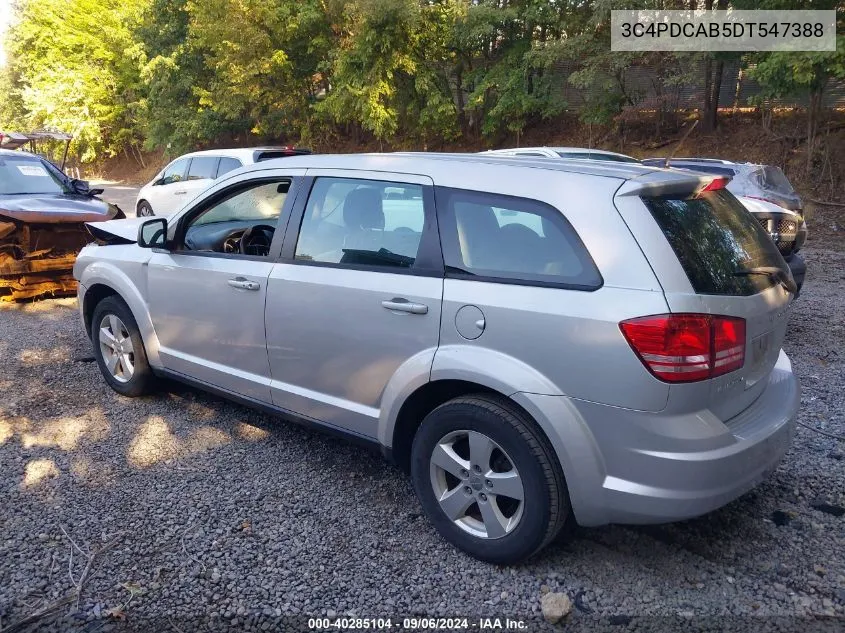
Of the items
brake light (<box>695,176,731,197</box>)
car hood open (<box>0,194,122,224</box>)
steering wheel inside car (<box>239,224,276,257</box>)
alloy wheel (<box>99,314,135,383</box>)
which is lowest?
alloy wheel (<box>99,314,135,383</box>)

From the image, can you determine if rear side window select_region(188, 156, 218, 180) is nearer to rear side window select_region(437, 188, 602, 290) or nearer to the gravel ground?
the gravel ground

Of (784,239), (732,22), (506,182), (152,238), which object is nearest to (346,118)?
(732,22)

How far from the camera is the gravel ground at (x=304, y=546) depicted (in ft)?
8.63

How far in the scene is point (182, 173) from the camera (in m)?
12.9

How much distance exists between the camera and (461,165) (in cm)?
302

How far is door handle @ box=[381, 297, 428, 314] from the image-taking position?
2.89m

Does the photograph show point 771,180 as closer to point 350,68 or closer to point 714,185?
point 714,185

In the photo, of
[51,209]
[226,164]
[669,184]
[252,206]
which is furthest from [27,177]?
[669,184]

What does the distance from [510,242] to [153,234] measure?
2525 mm

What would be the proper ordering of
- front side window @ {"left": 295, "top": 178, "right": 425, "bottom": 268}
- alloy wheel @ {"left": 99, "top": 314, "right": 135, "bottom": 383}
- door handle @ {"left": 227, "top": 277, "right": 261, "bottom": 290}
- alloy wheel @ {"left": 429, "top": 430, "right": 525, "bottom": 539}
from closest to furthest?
alloy wheel @ {"left": 429, "top": 430, "right": 525, "bottom": 539}
front side window @ {"left": 295, "top": 178, "right": 425, "bottom": 268}
door handle @ {"left": 227, "top": 277, "right": 261, "bottom": 290}
alloy wheel @ {"left": 99, "top": 314, "right": 135, "bottom": 383}

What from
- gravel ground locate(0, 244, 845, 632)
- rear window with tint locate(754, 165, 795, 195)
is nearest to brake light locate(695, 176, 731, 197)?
gravel ground locate(0, 244, 845, 632)

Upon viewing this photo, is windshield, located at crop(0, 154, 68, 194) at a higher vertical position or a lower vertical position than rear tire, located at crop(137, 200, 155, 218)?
higher

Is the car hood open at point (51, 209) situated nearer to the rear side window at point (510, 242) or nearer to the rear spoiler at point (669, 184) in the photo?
the rear side window at point (510, 242)

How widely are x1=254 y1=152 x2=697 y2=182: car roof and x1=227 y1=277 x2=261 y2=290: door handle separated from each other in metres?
0.70
